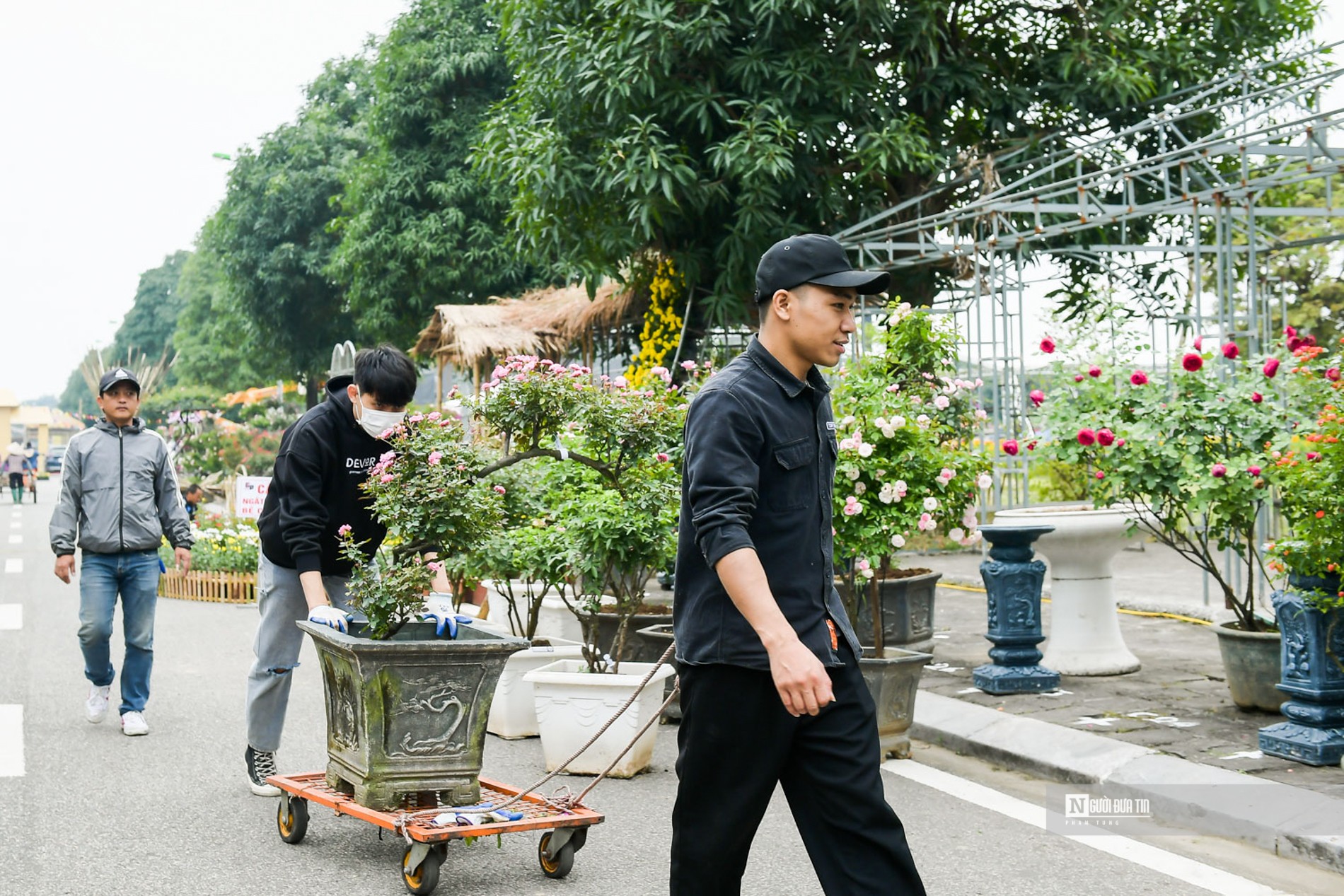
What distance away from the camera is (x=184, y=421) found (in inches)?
1052

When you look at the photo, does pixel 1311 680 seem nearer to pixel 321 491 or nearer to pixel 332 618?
pixel 332 618

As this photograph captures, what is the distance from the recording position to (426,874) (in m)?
4.51

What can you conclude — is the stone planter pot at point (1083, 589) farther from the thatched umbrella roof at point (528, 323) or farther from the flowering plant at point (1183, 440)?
the thatched umbrella roof at point (528, 323)

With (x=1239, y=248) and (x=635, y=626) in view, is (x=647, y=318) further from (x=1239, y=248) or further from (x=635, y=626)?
(x=635, y=626)

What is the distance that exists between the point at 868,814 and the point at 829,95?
1115 centimetres

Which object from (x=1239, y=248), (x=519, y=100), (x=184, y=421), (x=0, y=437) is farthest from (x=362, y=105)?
(x=0, y=437)

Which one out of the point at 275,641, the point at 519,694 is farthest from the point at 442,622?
the point at 519,694

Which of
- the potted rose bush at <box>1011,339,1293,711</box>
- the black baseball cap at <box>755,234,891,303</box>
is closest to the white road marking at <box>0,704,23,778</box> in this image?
the black baseball cap at <box>755,234,891,303</box>

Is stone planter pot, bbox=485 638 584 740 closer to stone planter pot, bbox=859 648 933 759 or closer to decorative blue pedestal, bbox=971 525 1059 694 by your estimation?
stone planter pot, bbox=859 648 933 759

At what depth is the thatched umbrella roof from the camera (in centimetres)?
1767

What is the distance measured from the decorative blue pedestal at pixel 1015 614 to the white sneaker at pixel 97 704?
16.6 feet

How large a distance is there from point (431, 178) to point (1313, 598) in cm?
2086

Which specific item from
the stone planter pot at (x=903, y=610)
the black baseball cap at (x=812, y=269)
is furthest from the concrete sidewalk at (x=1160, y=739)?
the black baseball cap at (x=812, y=269)

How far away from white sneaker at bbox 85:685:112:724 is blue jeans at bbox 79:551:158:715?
19 centimetres
